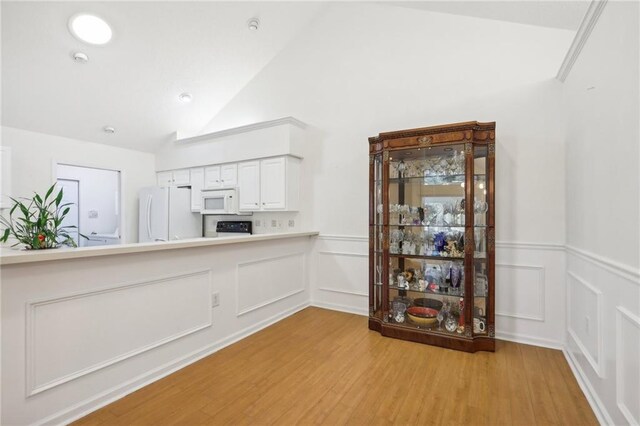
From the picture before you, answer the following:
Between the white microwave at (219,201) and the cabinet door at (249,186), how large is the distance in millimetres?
85

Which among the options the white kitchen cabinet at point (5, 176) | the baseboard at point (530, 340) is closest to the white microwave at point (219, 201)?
the white kitchen cabinet at point (5, 176)

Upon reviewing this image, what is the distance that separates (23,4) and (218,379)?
361cm

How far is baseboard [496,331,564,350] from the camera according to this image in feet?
9.21

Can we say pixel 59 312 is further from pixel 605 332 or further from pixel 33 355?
pixel 605 332

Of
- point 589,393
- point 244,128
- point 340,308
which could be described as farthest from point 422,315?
point 244,128

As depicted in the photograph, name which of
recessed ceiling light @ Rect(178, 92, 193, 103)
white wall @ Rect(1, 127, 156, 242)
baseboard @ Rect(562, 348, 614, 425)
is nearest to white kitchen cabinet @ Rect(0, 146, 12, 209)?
white wall @ Rect(1, 127, 156, 242)

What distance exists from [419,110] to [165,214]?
12.3 feet

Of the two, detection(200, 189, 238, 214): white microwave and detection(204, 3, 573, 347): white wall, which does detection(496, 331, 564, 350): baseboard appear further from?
detection(200, 189, 238, 214): white microwave

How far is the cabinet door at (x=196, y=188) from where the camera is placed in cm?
482

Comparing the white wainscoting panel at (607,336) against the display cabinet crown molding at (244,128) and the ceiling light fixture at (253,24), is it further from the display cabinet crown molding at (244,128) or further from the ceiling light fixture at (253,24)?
the ceiling light fixture at (253,24)

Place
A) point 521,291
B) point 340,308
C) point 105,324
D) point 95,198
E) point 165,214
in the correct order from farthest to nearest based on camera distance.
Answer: point 95,198, point 165,214, point 340,308, point 521,291, point 105,324

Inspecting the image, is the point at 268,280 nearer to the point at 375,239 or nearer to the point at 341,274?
the point at 341,274

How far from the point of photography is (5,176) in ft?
12.0

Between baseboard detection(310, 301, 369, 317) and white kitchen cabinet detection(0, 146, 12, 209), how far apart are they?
150 inches
